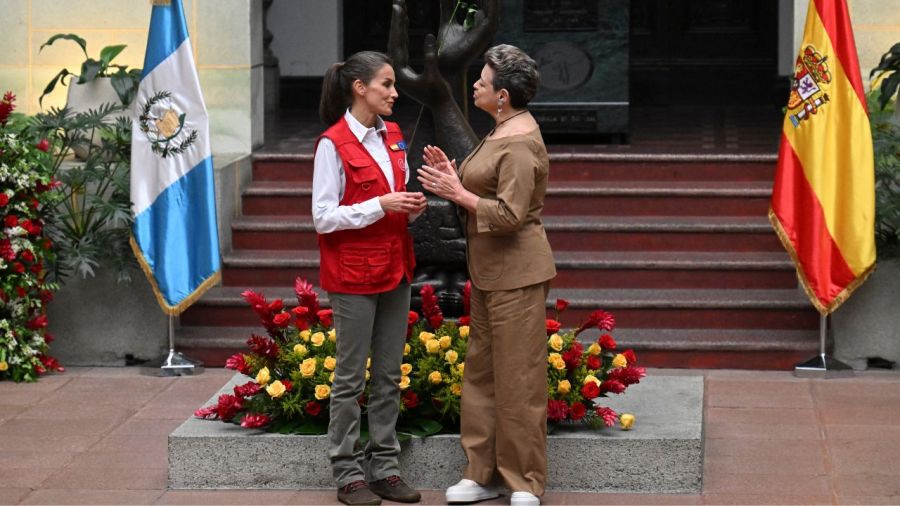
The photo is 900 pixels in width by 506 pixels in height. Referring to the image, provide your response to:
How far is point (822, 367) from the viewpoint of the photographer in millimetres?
8977

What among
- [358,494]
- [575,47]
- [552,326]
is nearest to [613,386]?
[552,326]

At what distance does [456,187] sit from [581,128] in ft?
19.2

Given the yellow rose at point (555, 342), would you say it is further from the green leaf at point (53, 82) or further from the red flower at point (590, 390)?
the green leaf at point (53, 82)

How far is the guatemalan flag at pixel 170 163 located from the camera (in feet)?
29.9

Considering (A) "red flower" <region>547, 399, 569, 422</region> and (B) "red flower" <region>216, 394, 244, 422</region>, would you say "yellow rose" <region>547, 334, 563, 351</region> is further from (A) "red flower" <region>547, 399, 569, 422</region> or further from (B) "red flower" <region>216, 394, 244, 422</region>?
(B) "red flower" <region>216, 394, 244, 422</region>

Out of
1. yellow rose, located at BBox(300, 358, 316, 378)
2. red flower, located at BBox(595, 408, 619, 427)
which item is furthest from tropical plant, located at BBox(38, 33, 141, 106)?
red flower, located at BBox(595, 408, 619, 427)

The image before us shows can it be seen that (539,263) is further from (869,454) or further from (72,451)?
(72,451)

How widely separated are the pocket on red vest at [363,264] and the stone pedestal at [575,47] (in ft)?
19.2

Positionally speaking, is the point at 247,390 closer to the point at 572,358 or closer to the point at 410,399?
the point at 410,399

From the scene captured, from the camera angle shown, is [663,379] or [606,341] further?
[663,379]

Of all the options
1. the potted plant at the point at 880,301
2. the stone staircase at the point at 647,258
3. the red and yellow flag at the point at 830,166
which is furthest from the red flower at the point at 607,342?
the potted plant at the point at 880,301

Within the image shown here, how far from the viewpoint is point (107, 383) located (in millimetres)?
8992

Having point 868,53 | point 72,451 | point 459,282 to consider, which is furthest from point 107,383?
point 868,53

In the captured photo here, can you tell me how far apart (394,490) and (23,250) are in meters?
3.37
